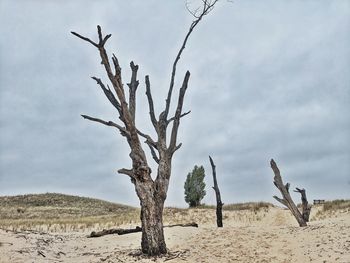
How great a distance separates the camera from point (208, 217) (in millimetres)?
35938

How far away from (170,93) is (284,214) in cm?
2445

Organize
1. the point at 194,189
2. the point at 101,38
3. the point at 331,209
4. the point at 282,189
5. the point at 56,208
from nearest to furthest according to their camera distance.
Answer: the point at 101,38 → the point at 282,189 → the point at 331,209 → the point at 194,189 → the point at 56,208

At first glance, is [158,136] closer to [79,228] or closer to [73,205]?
[79,228]

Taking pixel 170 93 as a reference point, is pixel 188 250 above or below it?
below

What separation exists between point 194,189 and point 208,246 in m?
29.7

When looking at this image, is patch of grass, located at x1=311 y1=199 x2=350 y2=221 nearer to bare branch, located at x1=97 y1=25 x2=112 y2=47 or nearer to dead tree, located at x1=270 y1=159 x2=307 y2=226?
dead tree, located at x1=270 y1=159 x2=307 y2=226

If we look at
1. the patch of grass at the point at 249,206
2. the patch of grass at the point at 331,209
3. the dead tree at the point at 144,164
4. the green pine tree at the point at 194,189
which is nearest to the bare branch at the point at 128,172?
the dead tree at the point at 144,164

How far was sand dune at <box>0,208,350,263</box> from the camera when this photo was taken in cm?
1370

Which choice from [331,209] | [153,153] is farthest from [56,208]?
[153,153]

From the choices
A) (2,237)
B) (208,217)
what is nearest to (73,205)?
(208,217)

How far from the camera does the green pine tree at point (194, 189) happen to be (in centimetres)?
4481

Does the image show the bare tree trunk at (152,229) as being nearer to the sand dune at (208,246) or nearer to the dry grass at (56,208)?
the sand dune at (208,246)

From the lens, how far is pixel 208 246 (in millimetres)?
15125

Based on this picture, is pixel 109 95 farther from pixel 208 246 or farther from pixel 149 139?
pixel 208 246
